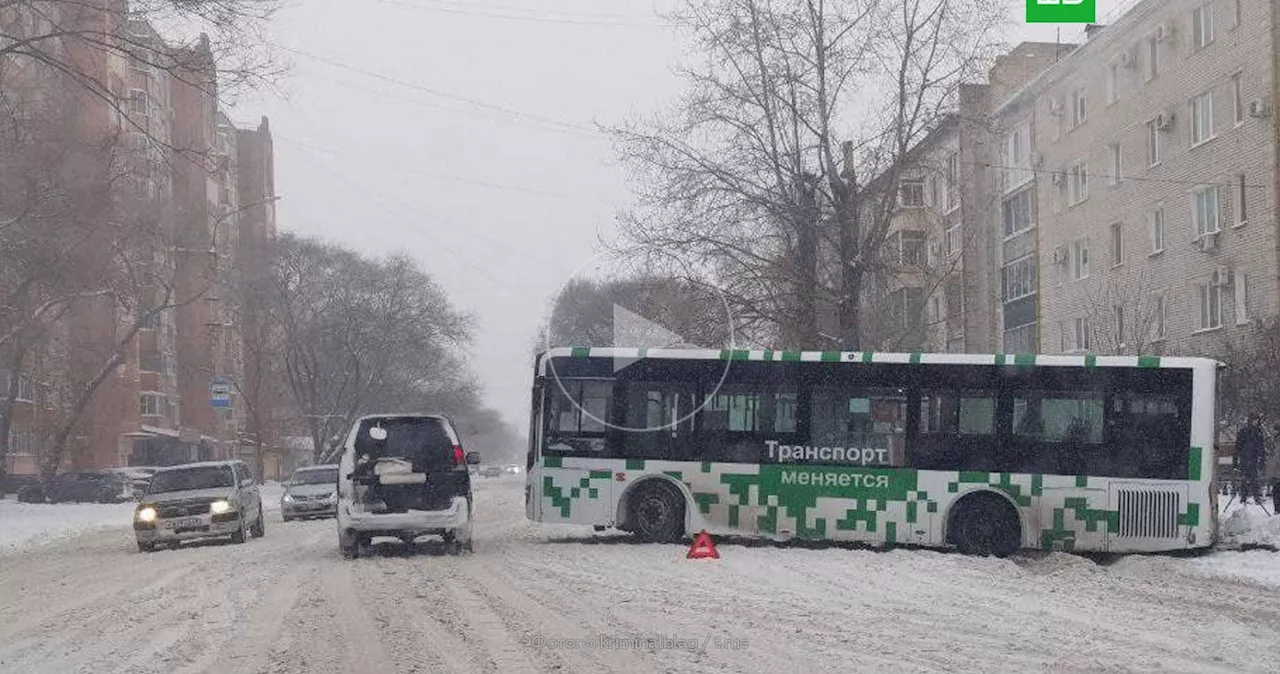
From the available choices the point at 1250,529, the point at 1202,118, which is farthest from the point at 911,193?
the point at 1250,529

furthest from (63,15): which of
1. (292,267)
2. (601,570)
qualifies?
(292,267)

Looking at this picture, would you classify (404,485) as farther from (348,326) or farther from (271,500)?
(348,326)

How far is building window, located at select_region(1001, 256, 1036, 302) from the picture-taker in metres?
52.0

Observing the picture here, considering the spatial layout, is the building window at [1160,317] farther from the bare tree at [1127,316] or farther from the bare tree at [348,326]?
the bare tree at [348,326]

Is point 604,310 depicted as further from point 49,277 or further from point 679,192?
point 49,277

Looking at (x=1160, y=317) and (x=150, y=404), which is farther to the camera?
(x=150, y=404)

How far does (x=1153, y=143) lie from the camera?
1660 inches

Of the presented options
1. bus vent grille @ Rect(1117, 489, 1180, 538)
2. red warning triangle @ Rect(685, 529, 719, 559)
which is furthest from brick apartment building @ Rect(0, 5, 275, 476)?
bus vent grille @ Rect(1117, 489, 1180, 538)

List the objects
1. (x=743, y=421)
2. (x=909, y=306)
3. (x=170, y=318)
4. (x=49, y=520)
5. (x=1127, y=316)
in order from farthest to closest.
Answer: (x=170, y=318), (x=1127, y=316), (x=909, y=306), (x=49, y=520), (x=743, y=421)

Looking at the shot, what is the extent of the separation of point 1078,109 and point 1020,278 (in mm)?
7772

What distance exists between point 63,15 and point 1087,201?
3350 cm

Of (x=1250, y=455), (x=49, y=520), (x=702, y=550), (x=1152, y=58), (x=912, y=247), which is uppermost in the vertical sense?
(x=1152, y=58)

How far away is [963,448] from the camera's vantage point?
68.8 feet

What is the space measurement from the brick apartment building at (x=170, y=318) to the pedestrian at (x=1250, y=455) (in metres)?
18.1
